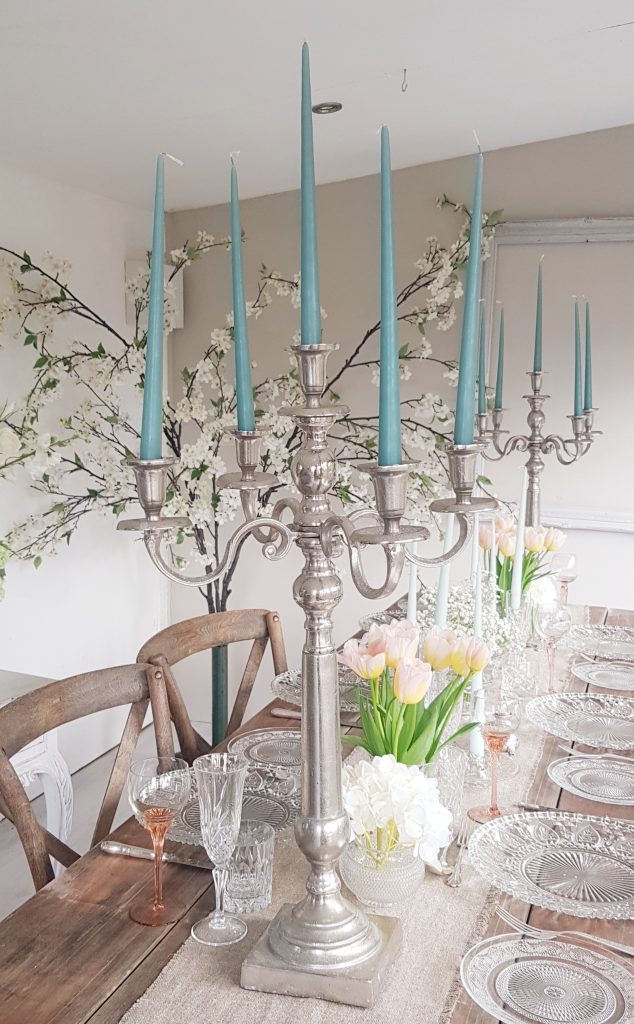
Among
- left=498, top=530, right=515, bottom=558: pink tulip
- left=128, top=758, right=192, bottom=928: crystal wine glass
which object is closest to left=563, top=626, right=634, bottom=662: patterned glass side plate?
left=498, top=530, right=515, bottom=558: pink tulip

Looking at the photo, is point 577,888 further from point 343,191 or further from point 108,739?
point 343,191

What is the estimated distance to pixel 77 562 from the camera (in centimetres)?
343

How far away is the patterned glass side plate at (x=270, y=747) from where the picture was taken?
1731 mm

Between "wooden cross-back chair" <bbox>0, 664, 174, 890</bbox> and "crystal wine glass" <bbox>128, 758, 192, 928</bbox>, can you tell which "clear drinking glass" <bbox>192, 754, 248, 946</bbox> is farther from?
"wooden cross-back chair" <bbox>0, 664, 174, 890</bbox>

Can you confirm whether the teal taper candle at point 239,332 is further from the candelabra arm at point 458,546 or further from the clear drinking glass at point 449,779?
the clear drinking glass at point 449,779

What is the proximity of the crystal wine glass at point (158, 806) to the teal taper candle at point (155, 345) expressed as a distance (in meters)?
0.54

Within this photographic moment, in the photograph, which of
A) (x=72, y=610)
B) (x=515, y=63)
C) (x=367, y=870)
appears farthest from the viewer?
(x=72, y=610)

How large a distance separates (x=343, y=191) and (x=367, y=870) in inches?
119

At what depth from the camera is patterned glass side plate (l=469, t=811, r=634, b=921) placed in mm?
1231

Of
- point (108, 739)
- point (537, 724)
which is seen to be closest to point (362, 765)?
point (537, 724)

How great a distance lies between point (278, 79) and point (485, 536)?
1256 millimetres

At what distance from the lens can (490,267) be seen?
3.62 m

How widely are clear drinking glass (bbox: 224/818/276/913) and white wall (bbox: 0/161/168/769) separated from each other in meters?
2.04

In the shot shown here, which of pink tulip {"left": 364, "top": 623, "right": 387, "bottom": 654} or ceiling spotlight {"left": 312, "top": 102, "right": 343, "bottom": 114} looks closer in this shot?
pink tulip {"left": 364, "top": 623, "right": 387, "bottom": 654}
